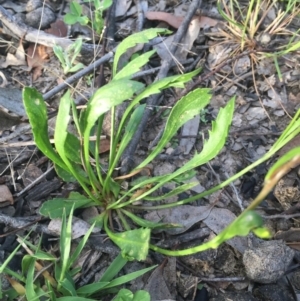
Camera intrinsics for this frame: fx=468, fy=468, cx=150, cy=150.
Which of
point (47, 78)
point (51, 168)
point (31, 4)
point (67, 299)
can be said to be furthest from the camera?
point (31, 4)

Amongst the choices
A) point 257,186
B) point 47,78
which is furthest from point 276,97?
point 47,78

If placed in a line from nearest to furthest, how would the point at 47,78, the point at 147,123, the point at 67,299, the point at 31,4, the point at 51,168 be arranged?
1. the point at 67,299
2. the point at 51,168
3. the point at 147,123
4. the point at 47,78
5. the point at 31,4

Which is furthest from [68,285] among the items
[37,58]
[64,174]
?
[37,58]

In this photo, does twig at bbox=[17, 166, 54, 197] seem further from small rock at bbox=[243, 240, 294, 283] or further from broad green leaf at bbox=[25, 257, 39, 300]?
small rock at bbox=[243, 240, 294, 283]

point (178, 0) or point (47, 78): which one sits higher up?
point (178, 0)

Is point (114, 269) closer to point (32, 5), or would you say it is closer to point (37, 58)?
point (37, 58)

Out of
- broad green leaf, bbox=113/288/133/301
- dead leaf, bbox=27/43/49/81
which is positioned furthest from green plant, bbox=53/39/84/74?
broad green leaf, bbox=113/288/133/301

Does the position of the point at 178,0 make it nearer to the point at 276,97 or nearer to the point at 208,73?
the point at 208,73
